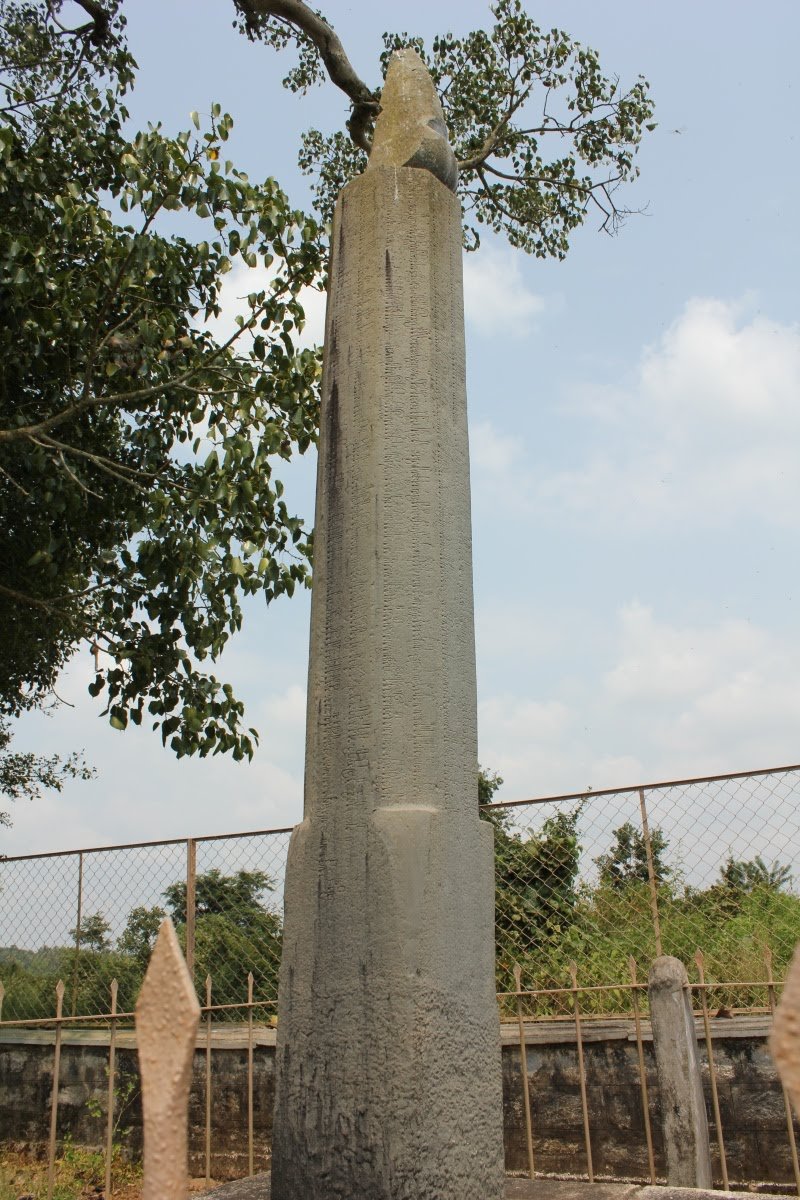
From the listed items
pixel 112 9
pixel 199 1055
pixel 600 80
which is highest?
pixel 600 80

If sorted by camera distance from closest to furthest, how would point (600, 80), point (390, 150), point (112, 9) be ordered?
point (390, 150) → point (112, 9) → point (600, 80)

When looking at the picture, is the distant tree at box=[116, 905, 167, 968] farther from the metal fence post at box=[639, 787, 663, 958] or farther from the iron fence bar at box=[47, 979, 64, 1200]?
the metal fence post at box=[639, 787, 663, 958]

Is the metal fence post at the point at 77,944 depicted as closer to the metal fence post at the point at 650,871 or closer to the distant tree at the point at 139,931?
the distant tree at the point at 139,931

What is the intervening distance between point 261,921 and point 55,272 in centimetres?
455

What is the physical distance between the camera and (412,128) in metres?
3.38

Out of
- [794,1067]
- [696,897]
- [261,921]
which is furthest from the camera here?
[261,921]

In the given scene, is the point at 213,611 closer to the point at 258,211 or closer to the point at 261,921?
the point at 261,921

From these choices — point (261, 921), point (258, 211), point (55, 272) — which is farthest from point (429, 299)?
point (261, 921)

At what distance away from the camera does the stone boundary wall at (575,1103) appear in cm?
520

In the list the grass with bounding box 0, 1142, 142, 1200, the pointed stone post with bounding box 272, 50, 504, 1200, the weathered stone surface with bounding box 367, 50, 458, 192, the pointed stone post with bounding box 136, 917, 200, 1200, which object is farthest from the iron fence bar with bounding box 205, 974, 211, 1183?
the pointed stone post with bounding box 136, 917, 200, 1200

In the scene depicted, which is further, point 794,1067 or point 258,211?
point 258,211

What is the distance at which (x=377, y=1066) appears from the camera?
2.36 meters

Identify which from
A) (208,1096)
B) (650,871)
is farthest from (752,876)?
(208,1096)

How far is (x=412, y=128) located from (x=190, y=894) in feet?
17.2
